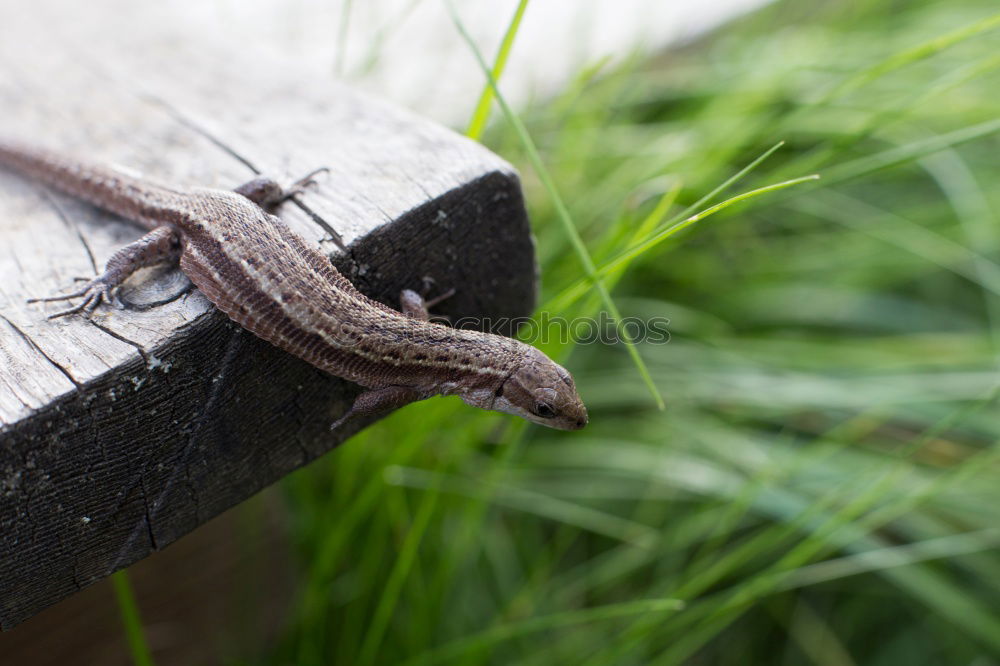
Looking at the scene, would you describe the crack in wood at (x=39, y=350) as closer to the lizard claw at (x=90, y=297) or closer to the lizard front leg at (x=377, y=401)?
the lizard claw at (x=90, y=297)

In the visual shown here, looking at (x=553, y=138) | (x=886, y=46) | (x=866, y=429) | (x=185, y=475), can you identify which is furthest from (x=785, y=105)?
(x=185, y=475)

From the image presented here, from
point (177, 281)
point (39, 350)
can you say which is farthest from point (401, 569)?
point (39, 350)

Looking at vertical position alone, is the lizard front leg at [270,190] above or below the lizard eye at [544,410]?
above

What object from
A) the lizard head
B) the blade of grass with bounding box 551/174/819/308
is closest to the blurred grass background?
the lizard head

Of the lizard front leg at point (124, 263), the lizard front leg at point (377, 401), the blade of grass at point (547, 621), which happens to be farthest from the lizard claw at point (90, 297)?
the blade of grass at point (547, 621)

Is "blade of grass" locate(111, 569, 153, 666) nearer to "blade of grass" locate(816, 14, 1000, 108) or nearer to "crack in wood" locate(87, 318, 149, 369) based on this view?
"crack in wood" locate(87, 318, 149, 369)

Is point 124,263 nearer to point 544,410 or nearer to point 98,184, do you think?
point 98,184

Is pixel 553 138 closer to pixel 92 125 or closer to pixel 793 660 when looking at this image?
pixel 92 125
